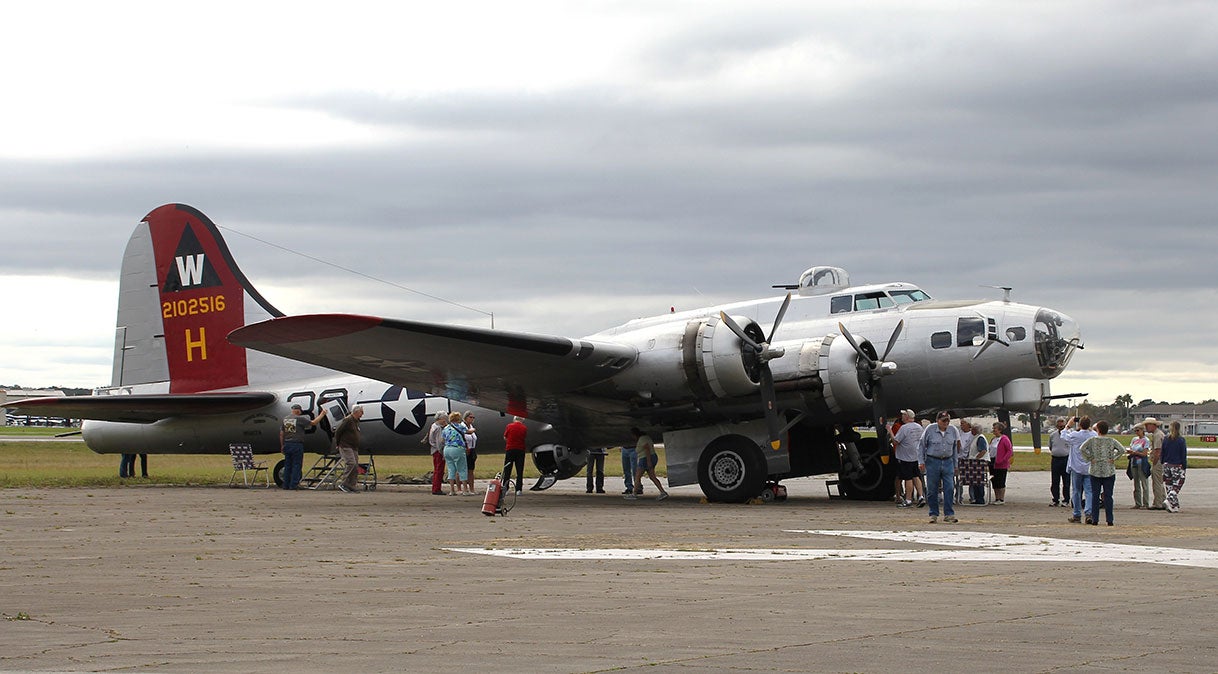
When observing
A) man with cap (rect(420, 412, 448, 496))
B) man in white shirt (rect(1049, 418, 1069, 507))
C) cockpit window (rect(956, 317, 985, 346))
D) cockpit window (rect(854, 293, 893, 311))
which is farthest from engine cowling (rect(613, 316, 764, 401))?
man in white shirt (rect(1049, 418, 1069, 507))

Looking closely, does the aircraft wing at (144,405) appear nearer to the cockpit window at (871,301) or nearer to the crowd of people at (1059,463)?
the cockpit window at (871,301)

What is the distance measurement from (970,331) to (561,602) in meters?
11.7

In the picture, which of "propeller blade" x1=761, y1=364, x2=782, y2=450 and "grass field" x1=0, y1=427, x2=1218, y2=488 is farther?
"grass field" x1=0, y1=427, x2=1218, y2=488

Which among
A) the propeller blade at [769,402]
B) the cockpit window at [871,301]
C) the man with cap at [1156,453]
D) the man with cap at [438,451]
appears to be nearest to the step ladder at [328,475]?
the man with cap at [438,451]

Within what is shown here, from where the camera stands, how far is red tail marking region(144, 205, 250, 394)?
78.5ft

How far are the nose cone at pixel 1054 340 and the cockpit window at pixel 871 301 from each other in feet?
7.29

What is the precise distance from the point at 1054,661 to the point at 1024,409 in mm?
12985

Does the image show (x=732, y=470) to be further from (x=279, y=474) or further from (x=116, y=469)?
(x=116, y=469)

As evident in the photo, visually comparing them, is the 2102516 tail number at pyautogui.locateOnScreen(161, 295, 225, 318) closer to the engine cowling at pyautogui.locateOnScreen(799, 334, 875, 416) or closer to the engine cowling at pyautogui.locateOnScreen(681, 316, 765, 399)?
the engine cowling at pyautogui.locateOnScreen(681, 316, 765, 399)

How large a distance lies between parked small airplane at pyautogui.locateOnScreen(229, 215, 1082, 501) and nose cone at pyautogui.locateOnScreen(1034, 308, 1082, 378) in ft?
0.07

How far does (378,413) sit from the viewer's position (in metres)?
22.4

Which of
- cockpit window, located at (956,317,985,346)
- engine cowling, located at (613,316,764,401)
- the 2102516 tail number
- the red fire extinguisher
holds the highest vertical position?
the 2102516 tail number

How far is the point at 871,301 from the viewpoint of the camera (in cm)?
1895

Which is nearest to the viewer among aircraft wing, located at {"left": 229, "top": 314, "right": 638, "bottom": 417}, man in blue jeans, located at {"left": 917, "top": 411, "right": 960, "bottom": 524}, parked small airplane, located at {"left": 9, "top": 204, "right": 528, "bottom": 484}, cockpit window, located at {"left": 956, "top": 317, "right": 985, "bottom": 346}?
man in blue jeans, located at {"left": 917, "top": 411, "right": 960, "bottom": 524}
